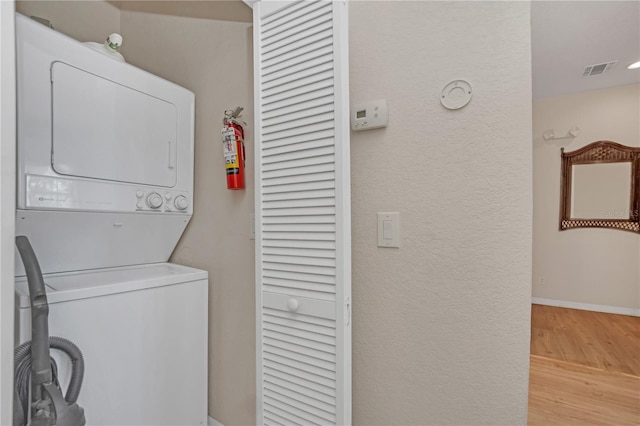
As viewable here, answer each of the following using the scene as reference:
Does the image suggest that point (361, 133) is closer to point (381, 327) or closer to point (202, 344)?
point (381, 327)

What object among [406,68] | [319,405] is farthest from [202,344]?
[406,68]

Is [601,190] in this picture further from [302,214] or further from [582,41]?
[302,214]

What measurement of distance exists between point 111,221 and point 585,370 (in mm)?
3793

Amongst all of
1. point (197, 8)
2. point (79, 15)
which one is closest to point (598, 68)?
point (197, 8)

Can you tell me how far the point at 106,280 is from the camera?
139 cm

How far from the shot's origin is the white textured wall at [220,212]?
158 centimetres

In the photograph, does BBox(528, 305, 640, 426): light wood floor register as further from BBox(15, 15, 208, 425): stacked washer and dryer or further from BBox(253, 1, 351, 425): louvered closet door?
BBox(15, 15, 208, 425): stacked washer and dryer

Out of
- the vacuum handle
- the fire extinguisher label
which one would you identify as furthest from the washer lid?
the fire extinguisher label

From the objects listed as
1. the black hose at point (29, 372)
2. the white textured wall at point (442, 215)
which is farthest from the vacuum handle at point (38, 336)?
the white textured wall at point (442, 215)

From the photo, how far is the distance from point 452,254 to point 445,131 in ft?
1.53

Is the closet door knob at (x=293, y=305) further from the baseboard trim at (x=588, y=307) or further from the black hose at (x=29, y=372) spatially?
the baseboard trim at (x=588, y=307)

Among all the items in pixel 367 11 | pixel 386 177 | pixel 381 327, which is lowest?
pixel 381 327

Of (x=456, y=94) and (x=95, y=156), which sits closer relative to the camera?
(x=456, y=94)

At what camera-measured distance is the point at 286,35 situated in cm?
119
